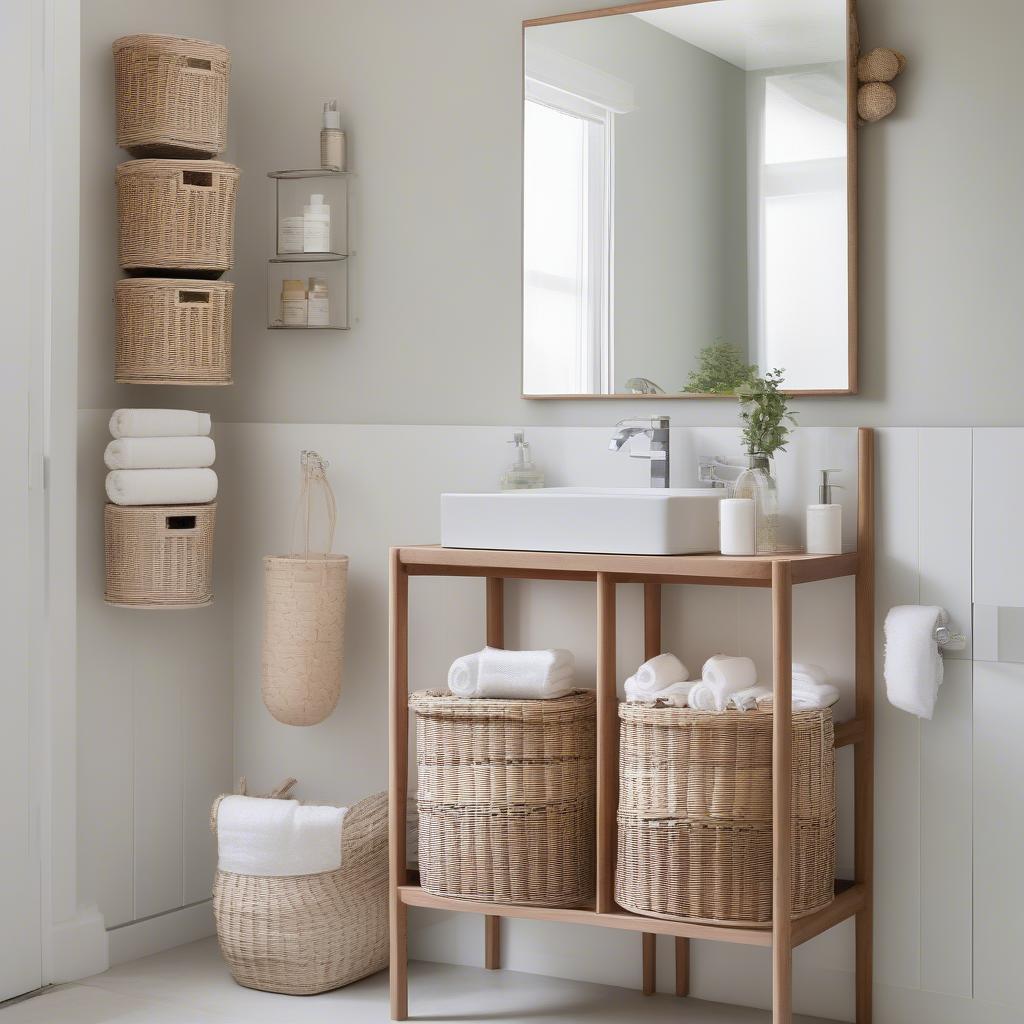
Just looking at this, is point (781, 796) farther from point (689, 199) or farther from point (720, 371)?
→ point (689, 199)

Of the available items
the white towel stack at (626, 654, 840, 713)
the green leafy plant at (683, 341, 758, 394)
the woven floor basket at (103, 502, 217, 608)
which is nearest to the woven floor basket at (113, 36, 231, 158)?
the woven floor basket at (103, 502, 217, 608)

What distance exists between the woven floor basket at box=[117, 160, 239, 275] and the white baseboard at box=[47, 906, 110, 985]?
4.57ft

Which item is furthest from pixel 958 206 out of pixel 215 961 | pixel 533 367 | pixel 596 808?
pixel 215 961

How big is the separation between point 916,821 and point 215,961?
1.55 m

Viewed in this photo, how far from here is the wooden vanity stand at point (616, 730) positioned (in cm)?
241

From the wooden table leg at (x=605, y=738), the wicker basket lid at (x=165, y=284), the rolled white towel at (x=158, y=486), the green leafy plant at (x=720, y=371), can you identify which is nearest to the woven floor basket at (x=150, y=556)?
the rolled white towel at (x=158, y=486)

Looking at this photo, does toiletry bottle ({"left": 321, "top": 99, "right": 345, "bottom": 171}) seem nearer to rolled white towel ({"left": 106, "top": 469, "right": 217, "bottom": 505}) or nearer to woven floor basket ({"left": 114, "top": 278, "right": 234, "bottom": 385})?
woven floor basket ({"left": 114, "top": 278, "right": 234, "bottom": 385})

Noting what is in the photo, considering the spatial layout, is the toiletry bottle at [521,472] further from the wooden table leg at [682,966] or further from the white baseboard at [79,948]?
the white baseboard at [79,948]

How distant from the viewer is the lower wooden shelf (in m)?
2.47

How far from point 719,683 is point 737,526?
0.28m

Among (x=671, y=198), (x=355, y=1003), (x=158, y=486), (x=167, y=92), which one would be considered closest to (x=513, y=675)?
(x=355, y=1003)

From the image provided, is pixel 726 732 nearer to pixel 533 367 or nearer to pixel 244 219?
pixel 533 367

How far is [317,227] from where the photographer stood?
10.4 ft

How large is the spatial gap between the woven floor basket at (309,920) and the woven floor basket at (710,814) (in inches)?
26.0
